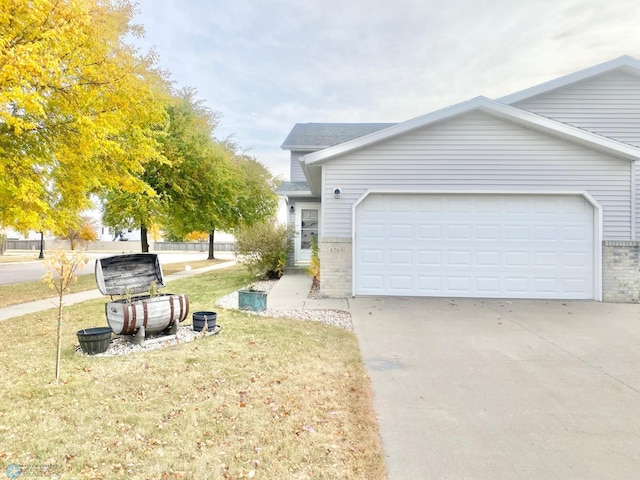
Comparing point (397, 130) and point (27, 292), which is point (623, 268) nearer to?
point (397, 130)

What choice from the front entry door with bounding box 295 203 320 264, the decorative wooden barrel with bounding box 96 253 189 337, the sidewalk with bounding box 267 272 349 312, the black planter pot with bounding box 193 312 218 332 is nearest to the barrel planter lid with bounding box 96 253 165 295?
the decorative wooden barrel with bounding box 96 253 189 337

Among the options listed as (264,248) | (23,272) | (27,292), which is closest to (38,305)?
(27,292)

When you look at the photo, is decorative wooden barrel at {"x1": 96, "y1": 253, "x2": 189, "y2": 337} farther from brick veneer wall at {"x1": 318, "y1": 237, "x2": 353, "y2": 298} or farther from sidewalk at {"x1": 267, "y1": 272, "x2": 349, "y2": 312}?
brick veneer wall at {"x1": 318, "y1": 237, "x2": 353, "y2": 298}

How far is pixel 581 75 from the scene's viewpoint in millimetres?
10039

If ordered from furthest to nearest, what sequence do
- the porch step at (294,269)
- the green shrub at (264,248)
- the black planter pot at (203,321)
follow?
1. the porch step at (294,269)
2. the green shrub at (264,248)
3. the black planter pot at (203,321)

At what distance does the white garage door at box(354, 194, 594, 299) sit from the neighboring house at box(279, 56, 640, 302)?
24 millimetres

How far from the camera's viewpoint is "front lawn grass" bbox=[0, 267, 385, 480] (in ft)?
8.54

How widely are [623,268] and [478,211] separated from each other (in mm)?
3570

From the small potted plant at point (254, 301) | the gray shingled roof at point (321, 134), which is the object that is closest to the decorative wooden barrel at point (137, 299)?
the small potted plant at point (254, 301)

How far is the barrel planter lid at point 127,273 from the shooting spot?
5699 mm

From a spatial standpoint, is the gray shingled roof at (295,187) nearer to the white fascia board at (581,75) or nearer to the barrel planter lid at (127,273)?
the white fascia board at (581,75)

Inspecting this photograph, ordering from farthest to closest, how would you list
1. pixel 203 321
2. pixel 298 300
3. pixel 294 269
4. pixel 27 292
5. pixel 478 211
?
1. pixel 294 269
2. pixel 27 292
3. pixel 478 211
4. pixel 298 300
5. pixel 203 321

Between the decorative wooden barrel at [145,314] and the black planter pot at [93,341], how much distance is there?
9.4 inches

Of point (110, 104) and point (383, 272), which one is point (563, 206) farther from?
point (110, 104)
